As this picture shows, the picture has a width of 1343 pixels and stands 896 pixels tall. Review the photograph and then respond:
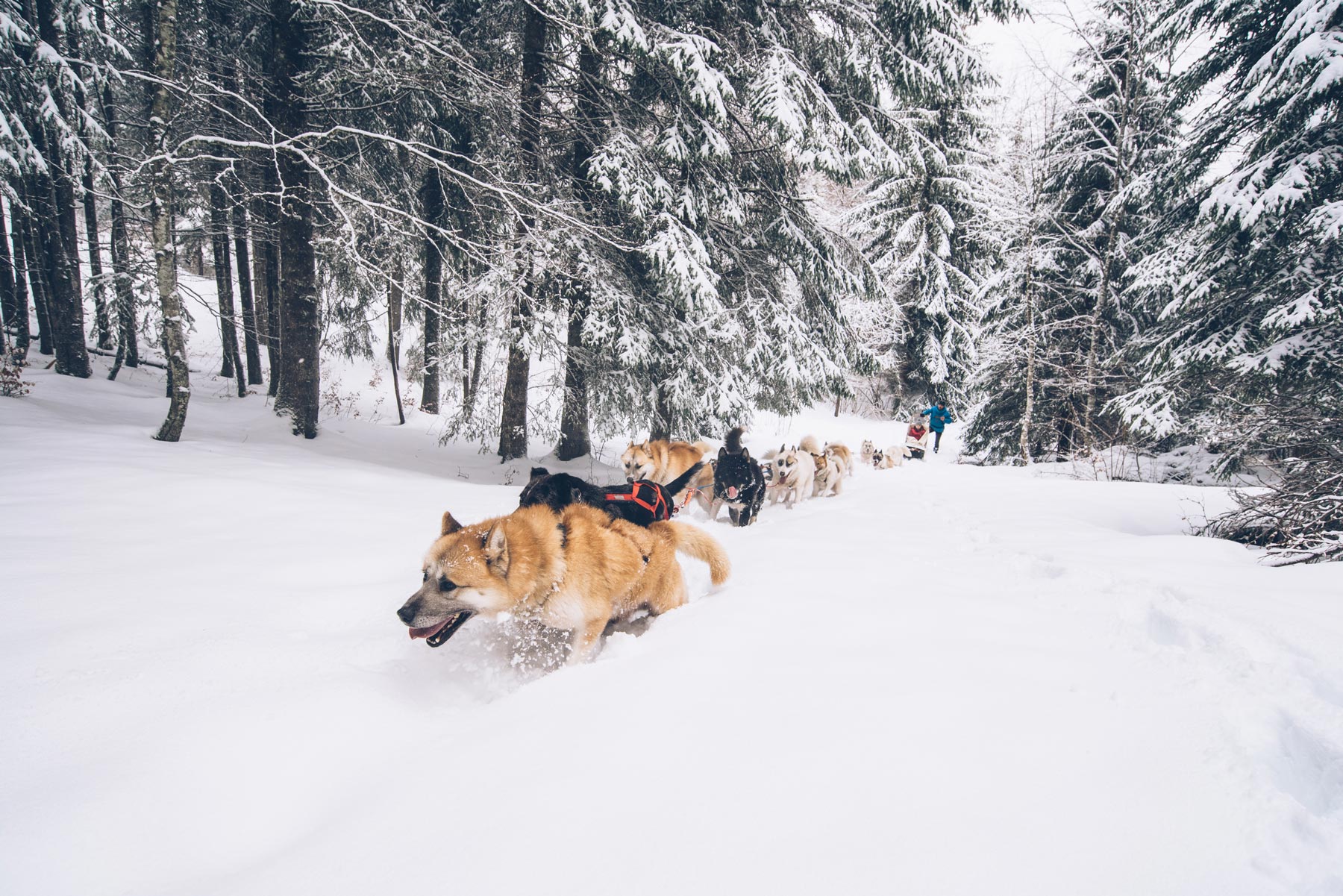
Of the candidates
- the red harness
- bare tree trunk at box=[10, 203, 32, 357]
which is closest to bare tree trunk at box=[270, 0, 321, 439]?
the red harness

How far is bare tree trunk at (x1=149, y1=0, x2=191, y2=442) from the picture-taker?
6.24 metres

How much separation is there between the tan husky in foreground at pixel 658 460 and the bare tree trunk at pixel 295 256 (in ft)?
19.0

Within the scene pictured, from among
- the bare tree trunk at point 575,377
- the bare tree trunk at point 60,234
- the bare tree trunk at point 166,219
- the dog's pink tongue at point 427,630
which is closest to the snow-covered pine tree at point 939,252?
the bare tree trunk at point 575,377

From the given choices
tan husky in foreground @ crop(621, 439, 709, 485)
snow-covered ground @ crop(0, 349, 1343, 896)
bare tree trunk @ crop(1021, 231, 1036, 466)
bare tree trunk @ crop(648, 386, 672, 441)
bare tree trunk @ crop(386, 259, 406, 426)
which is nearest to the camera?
snow-covered ground @ crop(0, 349, 1343, 896)

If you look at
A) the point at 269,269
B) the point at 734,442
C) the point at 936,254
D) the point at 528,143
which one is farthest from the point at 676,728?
the point at 936,254

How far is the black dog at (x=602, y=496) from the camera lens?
401cm

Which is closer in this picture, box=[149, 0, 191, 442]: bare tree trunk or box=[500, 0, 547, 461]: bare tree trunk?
box=[149, 0, 191, 442]: bare tree trunk

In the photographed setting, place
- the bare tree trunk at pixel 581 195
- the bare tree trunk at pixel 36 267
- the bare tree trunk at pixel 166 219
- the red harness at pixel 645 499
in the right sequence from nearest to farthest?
the red harness at pixel 645 499, the bare tree trunk at pixel 166 219, the bare tree trunk at pixel 581 195, the bare tree trunk at pixel 36 267

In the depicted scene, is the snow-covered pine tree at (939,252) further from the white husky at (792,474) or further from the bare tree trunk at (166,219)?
the bare tree trunk at (166,219)

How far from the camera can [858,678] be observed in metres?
2.26

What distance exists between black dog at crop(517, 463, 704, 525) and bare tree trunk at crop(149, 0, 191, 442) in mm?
5772

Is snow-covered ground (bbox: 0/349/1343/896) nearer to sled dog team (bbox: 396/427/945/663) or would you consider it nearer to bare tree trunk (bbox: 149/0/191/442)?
sled dog team (bbox: 396/427/945/663)

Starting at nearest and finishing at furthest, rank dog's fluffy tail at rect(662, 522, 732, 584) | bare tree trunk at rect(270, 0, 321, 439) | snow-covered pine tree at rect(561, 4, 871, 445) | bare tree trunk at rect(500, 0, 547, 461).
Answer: dog's fluffy tail at rect(662, 522, 732, 584), snow-covered pine tree at rect(561, 4, 871, 445), bare tree trunk at rect(500, 0, 547, 461), bare tree trunk at rect(270, 0, 321, 439)

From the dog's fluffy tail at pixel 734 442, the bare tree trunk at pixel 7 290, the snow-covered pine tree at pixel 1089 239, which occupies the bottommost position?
the dog's fluffy tail at pixel 734 442
